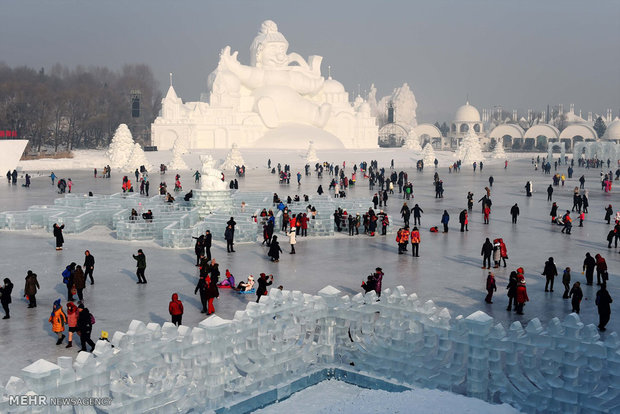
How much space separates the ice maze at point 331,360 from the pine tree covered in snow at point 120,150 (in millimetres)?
42552

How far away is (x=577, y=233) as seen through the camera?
20516 millimetres

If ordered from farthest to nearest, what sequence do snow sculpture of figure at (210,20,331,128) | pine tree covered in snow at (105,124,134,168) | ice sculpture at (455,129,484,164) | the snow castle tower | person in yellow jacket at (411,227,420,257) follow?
1. snow sculpture of figure at (210,20,331,128)
2. ice sculpture at (455,129,484,164)
3. pine tree covered in snow at (105,124,134,168)
4. the snow castle tower
5. person in yellow jacket at (411,227,420,257)

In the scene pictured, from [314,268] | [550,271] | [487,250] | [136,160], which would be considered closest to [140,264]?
[314,268]

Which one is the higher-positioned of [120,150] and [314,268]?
[120,150]

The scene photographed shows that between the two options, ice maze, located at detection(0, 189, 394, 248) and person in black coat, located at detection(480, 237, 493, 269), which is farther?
ice maze, located at detection(0, 189, 394, 248)

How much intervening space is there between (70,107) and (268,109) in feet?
74.7

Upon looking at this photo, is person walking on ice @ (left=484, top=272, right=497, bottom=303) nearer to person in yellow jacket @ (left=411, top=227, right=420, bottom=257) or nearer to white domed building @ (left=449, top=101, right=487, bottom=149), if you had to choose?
person in yellow jacket @ (left=411, top=227, right=420, bottom=257)

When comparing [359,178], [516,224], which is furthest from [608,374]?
[359,178]

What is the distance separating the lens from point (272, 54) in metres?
76.4

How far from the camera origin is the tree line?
70750 mm

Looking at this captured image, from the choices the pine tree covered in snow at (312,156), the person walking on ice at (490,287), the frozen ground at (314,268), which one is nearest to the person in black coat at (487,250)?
the frozen ground at (314,268)

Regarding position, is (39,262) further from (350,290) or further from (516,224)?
(516,224)

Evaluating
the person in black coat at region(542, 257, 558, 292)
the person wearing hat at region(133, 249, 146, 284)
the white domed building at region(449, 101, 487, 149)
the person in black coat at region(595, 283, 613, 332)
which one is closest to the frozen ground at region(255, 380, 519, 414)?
the person in black coat at region(595, 283, 613, 332)

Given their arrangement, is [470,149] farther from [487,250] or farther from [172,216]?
[487,250]
